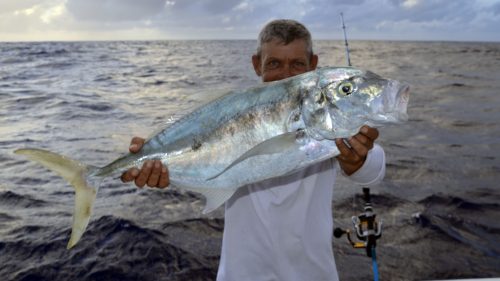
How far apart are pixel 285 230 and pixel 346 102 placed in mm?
1097

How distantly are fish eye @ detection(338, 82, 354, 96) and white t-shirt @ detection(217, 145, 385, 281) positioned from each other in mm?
741

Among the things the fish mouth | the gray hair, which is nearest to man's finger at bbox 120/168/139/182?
the gray hair

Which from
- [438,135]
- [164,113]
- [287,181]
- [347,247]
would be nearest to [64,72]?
[164,113]

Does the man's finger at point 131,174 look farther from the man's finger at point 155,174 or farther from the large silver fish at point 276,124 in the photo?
the large silver fish at point 276,124

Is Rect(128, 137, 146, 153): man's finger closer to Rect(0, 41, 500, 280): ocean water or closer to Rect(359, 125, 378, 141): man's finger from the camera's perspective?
Rect(0, 41, 500, 280): ocean water

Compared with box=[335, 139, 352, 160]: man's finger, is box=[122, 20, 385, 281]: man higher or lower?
lower

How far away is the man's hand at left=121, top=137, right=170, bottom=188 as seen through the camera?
2.82 meters

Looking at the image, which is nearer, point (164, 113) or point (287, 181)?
point (287, 181)

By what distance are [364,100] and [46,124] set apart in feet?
47.3

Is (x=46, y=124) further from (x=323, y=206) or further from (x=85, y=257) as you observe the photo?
(x=323, y=206)

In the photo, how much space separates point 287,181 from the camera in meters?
3.07

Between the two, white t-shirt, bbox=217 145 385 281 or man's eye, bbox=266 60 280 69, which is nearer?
white t-shirt, bbox=217 145 385 281

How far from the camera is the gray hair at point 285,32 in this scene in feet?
10.1

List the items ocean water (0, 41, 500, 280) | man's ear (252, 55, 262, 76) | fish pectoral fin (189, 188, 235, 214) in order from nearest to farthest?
fish pectoral fin (189, 188, 235, 214)
man's ear (252, 55, 262, 76)
ocean water (0, 41, 500, 280)
